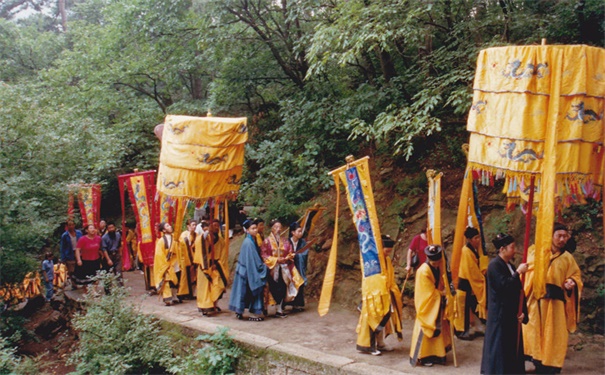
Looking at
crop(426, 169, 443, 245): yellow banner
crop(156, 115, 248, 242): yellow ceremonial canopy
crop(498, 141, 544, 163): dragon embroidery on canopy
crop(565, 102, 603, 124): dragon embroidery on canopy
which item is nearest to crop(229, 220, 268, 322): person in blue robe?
crop(156, 115, 248, 242): yellow ceremonial canopy

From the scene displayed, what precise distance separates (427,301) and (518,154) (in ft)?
7.27

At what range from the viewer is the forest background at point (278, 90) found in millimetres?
9602

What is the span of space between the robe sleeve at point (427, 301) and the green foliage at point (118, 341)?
408 cm

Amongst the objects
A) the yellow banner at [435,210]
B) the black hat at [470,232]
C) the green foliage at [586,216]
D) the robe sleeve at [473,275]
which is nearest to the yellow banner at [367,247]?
the yellow banner at [435,210]

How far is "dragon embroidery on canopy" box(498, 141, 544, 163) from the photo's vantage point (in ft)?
17.6

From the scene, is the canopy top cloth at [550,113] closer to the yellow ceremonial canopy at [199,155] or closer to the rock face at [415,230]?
the rock face at [415,230]

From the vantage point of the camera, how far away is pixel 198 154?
861cm

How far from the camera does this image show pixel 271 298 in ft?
31.4

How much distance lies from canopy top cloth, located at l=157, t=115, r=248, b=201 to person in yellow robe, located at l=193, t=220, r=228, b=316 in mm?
1229

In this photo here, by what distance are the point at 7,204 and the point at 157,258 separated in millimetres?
2983

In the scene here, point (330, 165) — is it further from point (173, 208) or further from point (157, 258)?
point (157, 258)

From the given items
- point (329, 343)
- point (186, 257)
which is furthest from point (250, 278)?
point (186, 257)

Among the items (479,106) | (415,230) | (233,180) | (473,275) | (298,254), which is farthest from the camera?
(415,230)

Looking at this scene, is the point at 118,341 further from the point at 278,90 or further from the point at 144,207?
the point at 278,90
